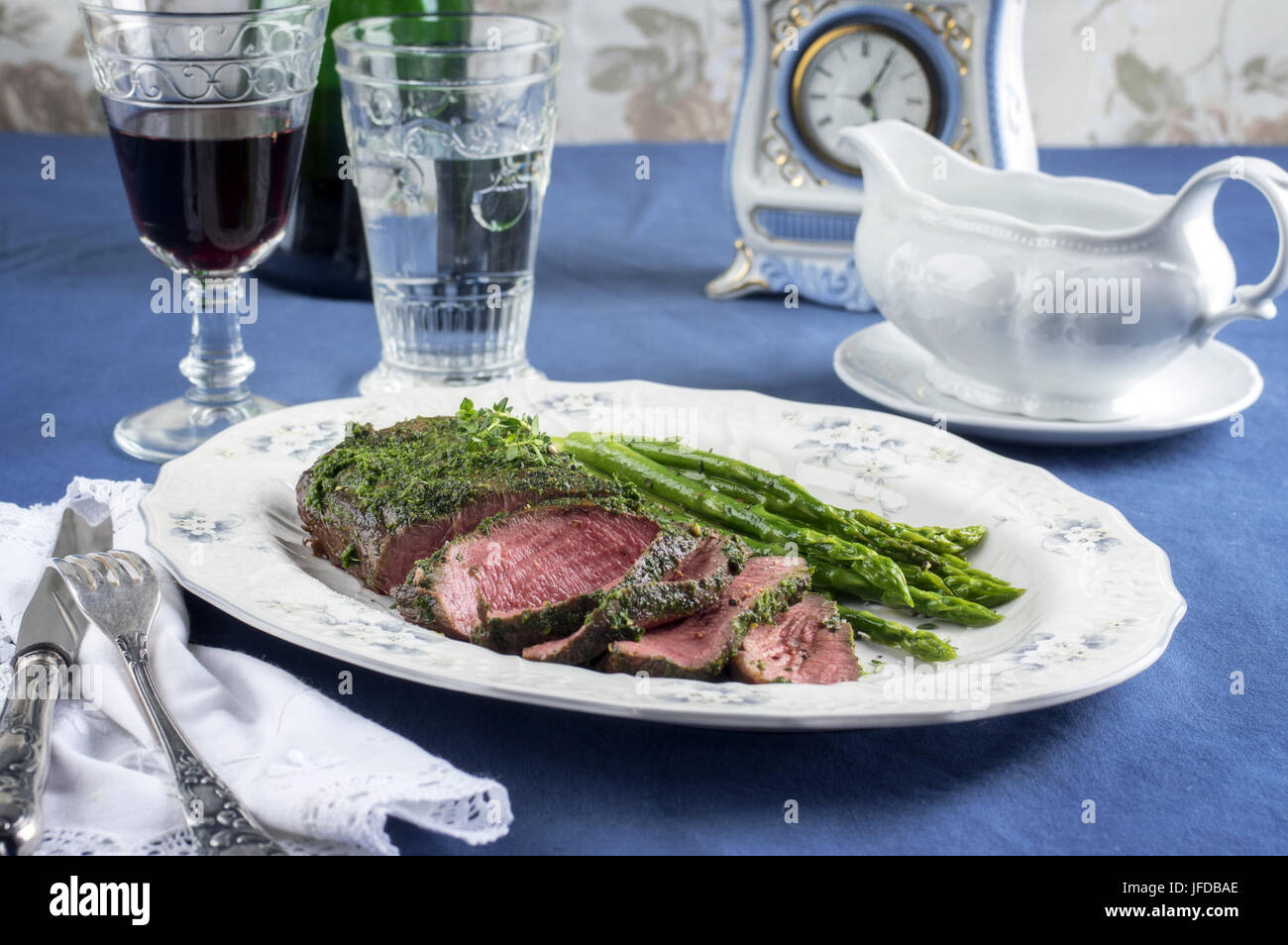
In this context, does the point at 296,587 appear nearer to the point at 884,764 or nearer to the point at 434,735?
the point at 434,735

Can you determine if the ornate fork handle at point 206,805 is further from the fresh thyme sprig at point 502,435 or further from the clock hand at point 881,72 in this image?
the clock hand at point 881,72

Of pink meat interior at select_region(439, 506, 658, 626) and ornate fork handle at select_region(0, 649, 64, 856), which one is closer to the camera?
ornate fork handle at select_region(0, 649, 64, 856)

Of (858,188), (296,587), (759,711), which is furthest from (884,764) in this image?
(858,188)

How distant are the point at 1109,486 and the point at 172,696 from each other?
1.64 metres

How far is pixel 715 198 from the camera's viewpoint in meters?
4.24

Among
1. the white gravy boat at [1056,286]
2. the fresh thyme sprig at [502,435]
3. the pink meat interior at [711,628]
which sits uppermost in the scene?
the white gravy boat at [1056,286]

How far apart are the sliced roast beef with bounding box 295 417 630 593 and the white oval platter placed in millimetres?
57

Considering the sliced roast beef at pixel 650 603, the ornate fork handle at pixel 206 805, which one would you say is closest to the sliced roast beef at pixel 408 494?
the sliced roast beef at pixel 650 603

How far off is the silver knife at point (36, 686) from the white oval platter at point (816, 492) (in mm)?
136

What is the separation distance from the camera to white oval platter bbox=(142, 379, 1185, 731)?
139cm

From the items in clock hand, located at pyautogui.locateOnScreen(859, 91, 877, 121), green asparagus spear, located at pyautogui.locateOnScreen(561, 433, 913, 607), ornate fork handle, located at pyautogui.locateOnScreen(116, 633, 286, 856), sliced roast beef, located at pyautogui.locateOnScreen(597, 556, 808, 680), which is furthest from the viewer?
clock hand, located at pyautogui.locateOnScreen(859, 91, 877, 121)

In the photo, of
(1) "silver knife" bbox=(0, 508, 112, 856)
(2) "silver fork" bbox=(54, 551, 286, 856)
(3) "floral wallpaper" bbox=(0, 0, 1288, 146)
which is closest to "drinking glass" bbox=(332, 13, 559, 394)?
(1) "silver knife" bbox=(0, 508, 112, 856)

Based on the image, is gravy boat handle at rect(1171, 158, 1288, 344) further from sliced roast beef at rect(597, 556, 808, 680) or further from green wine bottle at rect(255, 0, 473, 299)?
green wine bottle at rect(255, 0, 473, 299)

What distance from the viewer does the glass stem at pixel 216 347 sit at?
248 centimetres
